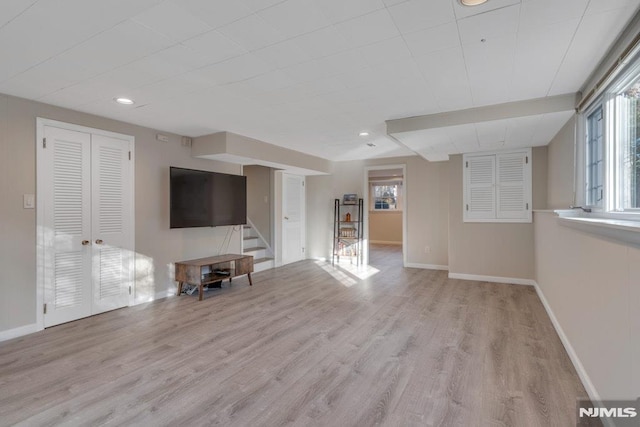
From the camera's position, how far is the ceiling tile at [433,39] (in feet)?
6.51

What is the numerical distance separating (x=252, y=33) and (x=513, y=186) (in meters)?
4.66

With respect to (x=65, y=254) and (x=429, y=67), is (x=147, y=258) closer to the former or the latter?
(x=65, y=254)

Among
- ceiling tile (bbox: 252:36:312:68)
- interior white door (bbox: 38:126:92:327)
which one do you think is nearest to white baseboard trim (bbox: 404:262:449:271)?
ceiling tile (bbox: 252:36:312:68)

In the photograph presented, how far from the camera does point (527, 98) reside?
3.18 metres

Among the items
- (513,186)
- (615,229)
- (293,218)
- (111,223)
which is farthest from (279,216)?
(615,229)

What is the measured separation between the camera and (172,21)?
1.88 metres

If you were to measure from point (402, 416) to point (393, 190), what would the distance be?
379 inches

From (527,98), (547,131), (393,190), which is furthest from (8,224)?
(393,190)

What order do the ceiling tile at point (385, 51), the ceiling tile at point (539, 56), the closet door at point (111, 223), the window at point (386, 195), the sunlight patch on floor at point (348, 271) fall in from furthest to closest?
the window at point (386, 195) → the sunlight patch on floor at point (348, 271) → the closet door at point (111, 223) → the ceiling tile at point (385, 51) → the ceiling tile at point (539, 56)

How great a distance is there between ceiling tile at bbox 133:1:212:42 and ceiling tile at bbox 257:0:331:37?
16.4 inches

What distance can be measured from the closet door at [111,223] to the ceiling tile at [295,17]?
2.98 meters

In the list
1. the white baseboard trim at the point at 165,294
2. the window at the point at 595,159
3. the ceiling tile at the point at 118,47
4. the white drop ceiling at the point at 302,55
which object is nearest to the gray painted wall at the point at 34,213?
the white baseboard trim at the point at 165,294

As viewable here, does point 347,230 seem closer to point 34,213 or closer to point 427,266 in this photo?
point 427,266

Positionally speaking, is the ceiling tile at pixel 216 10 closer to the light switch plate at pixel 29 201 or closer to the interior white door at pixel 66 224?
the interior white door at pixel 66 224
